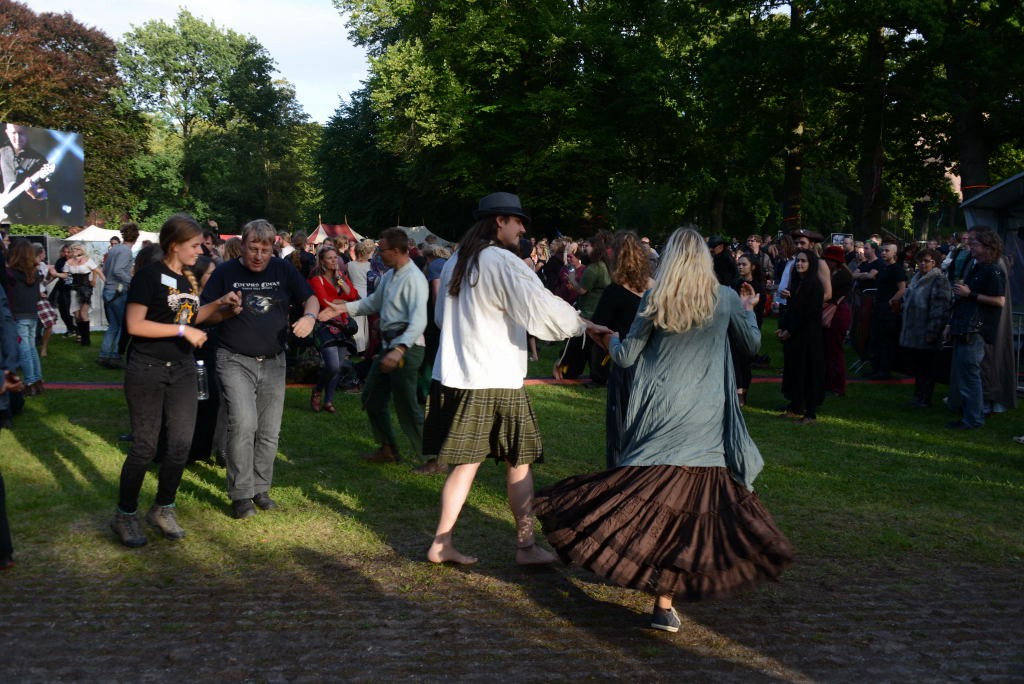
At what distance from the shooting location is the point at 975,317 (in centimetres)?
977

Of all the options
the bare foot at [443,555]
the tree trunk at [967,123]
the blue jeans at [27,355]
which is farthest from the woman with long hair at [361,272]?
the tree trunk at [967,123]

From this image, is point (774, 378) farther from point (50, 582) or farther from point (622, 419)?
point (50, 582)

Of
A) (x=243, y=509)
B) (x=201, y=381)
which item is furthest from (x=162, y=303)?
(x=243, y=509)

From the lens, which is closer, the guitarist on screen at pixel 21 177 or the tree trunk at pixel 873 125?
the guitarist on screen at pixel 21 177

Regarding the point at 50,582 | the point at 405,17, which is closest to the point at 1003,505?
the point at 50,582

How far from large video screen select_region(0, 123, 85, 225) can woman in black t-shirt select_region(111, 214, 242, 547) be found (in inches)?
642

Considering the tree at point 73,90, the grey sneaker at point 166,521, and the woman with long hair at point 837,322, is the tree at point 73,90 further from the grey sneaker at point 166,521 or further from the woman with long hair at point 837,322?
the grey sneaker at point 166,521

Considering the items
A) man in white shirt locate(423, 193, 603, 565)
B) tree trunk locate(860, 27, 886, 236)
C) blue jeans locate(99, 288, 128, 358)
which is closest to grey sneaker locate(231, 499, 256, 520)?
man in white shirt locate(423, 193, 603, 565)

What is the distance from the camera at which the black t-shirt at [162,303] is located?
18.0 ft

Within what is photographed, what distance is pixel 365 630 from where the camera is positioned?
4.42 metres

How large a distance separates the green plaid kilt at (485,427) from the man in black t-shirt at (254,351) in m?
1.31

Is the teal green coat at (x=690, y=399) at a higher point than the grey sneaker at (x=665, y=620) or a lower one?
higher

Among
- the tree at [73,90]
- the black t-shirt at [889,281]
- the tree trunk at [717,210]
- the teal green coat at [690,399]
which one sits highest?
the tree at [73,90]

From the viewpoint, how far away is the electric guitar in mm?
19484
